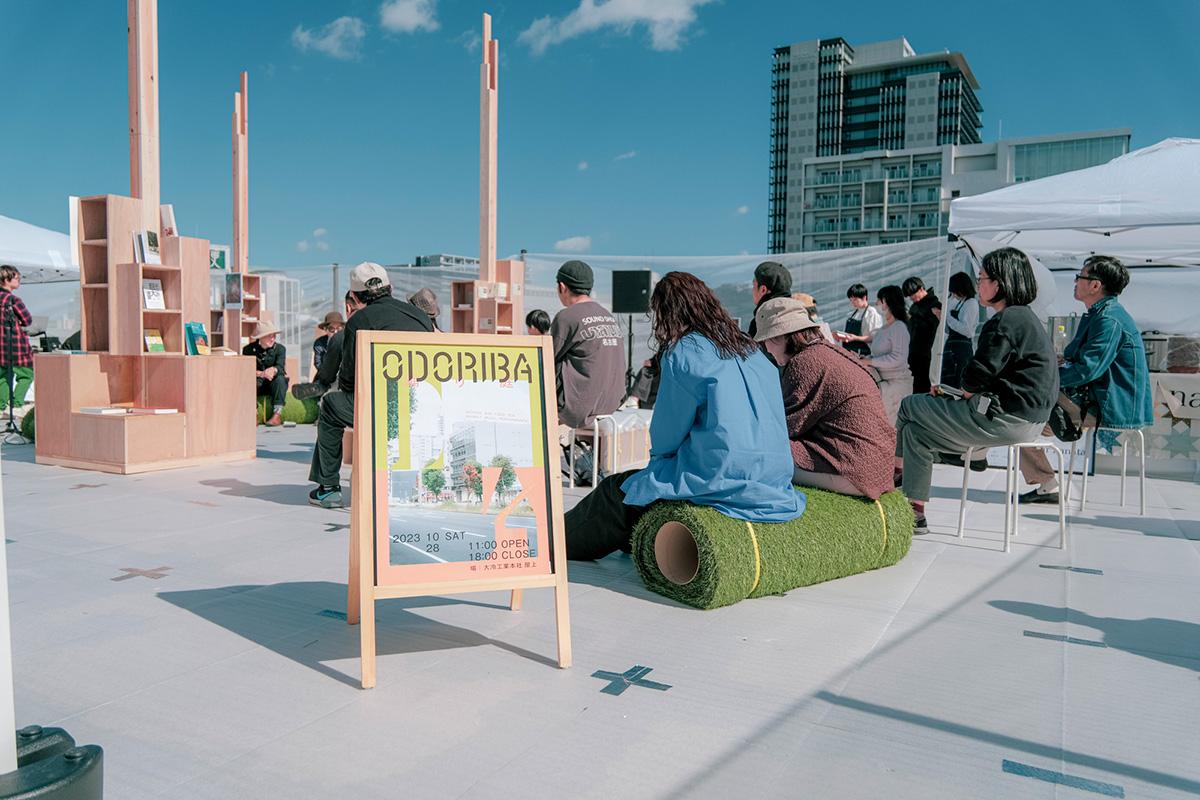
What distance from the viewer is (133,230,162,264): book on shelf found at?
6633mm

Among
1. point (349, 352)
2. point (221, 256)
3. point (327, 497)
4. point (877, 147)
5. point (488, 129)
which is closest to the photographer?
point (349, 352)

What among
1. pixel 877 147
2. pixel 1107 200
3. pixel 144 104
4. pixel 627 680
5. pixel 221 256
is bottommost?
pixel 627 680

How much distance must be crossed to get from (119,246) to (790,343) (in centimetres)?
508

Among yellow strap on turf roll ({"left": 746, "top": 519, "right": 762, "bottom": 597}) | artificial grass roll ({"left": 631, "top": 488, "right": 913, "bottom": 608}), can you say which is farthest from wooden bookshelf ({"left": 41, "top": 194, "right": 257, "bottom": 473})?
yellow strap on turf roll ({"left": 746, "top": 519, "right": 762, "bottom": 597})

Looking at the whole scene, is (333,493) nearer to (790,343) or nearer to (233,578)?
(233,578)

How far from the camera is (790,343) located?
4027mm

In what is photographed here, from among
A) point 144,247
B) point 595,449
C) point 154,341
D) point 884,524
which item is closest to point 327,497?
point 595,449

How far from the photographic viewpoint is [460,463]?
9.09 feet

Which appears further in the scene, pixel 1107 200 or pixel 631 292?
pixel 631 292

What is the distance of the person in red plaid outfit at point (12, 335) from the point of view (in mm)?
8156

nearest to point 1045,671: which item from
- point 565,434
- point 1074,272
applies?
point 565,434

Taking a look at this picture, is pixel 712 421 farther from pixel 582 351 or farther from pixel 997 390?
pixel 582 351

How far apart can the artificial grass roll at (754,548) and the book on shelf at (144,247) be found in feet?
15.7

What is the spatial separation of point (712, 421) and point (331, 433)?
268 centimetres
